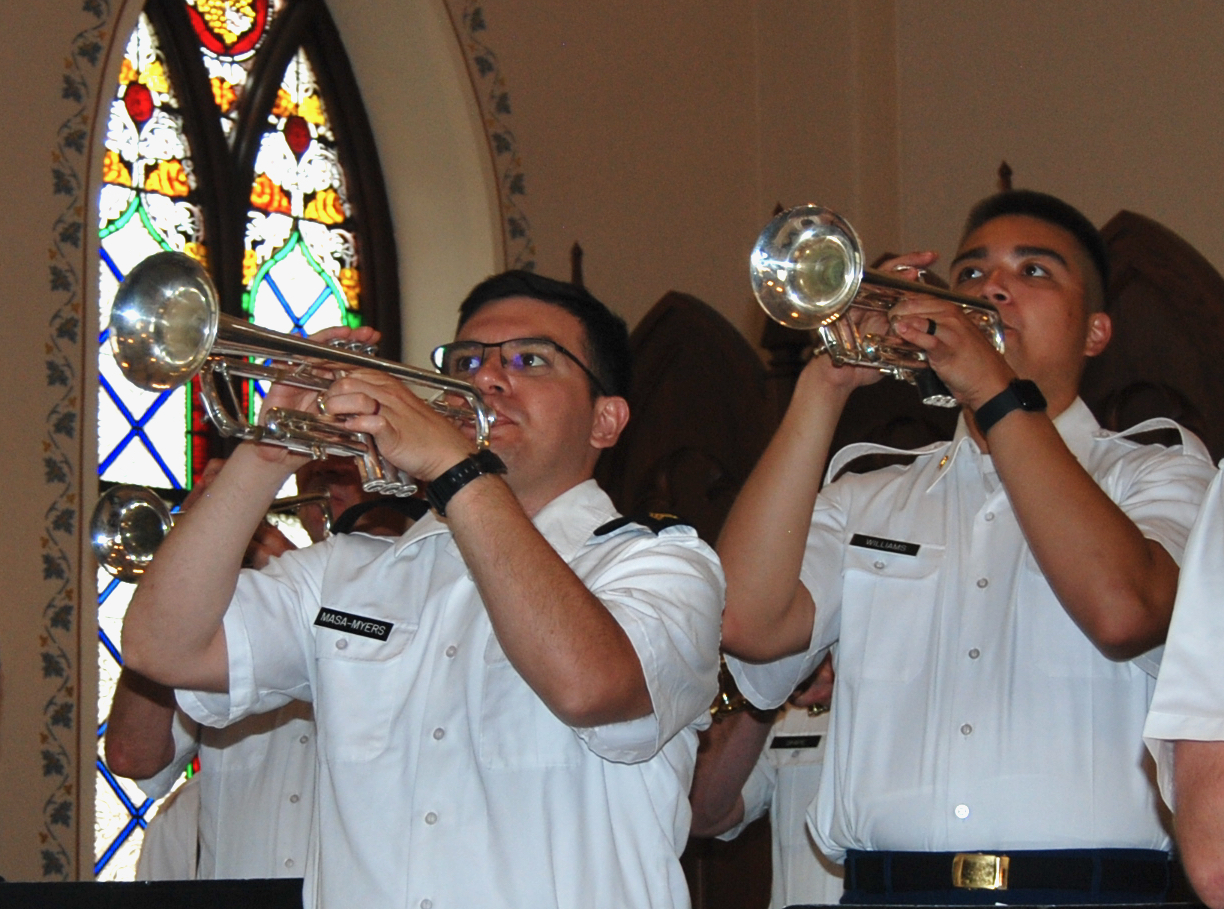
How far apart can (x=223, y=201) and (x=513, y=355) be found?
8.53 ft

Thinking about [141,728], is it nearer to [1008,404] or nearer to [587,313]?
[587,313]

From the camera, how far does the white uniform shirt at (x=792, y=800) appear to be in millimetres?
3443

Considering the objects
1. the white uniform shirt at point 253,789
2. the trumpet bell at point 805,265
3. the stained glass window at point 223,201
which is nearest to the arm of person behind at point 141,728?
the white uniform shirt at point 253,789

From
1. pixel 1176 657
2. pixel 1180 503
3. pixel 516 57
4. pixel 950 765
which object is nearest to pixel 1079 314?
pixel 1180 503

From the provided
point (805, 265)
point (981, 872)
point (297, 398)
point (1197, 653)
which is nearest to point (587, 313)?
point (805, 265)

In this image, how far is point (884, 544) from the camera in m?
2.85

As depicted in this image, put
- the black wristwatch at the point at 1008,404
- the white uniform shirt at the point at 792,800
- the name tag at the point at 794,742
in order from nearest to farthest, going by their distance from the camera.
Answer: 1. the black wristwatch at the point at 1008,404
2. the white uniform shirt at the point at 792,800
3. the name tag at the point at 794,742

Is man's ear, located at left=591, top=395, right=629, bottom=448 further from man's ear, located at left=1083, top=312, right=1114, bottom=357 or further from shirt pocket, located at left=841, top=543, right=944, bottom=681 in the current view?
man's ear, located at left=1083, top=312, right=1114, bottom=357

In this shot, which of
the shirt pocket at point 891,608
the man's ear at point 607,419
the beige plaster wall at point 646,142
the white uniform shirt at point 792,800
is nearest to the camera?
the shirt pocket at point 891,608

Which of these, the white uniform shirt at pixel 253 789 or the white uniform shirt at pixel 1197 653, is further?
the white uniform shirt at pixel 253 789

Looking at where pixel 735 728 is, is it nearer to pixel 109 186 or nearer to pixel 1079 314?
pixel 1079 314

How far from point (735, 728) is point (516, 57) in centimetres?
Result: 287

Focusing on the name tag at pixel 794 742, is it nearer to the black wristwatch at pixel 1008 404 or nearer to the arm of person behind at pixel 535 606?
the black wristwatch at pixel 1008 404

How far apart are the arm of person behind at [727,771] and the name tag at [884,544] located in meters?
0.54
